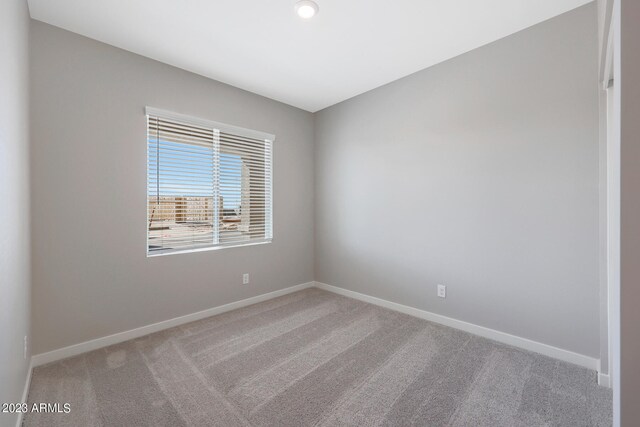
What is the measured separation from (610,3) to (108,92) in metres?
3.48

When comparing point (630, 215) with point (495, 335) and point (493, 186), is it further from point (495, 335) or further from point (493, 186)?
point (495, 335)

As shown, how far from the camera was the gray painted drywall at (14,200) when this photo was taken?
1.28 meters

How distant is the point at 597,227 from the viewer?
204 centimetres

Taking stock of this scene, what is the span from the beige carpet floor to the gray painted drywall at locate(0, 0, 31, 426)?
450mm

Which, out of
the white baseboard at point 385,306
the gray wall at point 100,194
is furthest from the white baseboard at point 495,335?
the gray wall at point 100,194

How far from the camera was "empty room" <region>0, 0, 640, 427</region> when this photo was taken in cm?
174

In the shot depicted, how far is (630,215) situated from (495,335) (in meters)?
2.16

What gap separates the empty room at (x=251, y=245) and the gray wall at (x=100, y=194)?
2cm

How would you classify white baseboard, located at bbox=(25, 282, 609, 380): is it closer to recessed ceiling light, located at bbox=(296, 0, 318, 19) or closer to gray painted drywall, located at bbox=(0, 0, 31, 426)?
gray painted drywall, located at bbox=(0, 0, 31, 426)

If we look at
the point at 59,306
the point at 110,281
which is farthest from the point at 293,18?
the point at 59,306

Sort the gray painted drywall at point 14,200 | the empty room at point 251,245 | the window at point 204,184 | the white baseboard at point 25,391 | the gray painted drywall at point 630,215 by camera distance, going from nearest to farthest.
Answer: the gray painted drywall at point 630,215
the gray painted drywall at point 14,200
the white baseboard at point 25,391
the empty room at point 251,245
the window at point 204,184

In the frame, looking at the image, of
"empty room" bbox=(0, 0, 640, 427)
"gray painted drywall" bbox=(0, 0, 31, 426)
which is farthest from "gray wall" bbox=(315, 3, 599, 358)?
"gray painted drywall" bbox=(0, 0, 31, 426)

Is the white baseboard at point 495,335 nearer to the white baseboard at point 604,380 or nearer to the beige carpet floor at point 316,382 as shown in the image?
the beige carpet floor at point 316,382

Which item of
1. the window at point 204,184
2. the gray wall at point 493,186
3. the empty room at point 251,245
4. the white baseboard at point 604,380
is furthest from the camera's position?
the window at point 204,184
